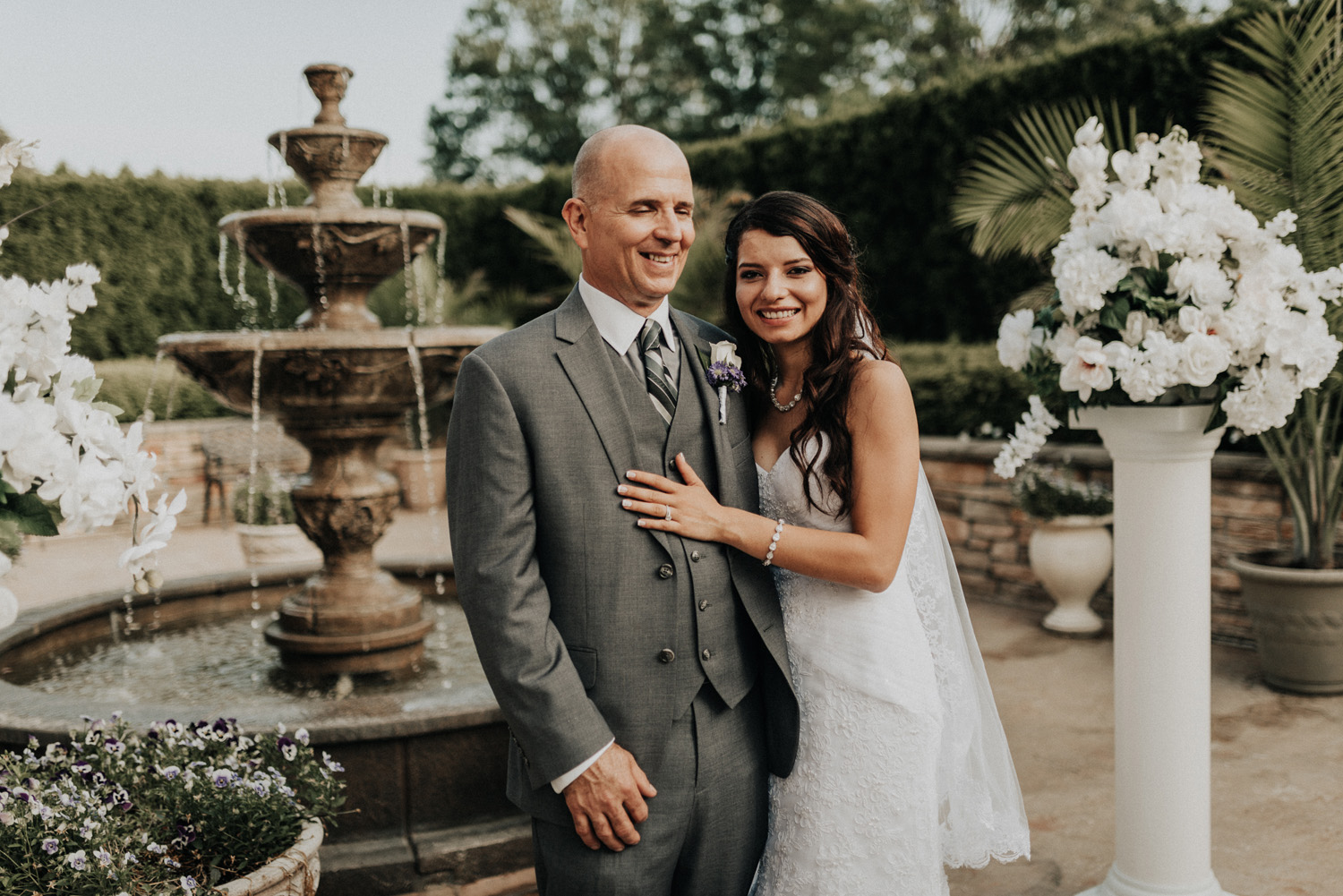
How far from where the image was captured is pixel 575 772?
182cm

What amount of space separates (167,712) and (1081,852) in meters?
3.07

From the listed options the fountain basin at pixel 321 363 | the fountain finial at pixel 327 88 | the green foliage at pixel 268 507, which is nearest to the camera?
the fountain basin at pixel 321 363

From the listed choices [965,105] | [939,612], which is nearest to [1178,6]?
[965,105]

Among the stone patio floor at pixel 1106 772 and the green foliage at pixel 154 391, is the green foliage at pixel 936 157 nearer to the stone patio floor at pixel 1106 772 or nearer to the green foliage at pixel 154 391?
the stone patio floor at pixel 1106 772

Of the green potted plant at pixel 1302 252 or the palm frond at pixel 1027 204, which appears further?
the palm frond at pixel 1027 204

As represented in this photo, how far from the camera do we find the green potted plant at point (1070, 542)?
19.5 ft

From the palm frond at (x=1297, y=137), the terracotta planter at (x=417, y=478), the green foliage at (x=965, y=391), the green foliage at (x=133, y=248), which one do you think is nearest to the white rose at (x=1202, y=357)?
the palm frond at (x=1297, y=137)

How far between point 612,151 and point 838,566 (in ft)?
3.14

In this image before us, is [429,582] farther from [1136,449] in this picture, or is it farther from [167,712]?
[1136,449]

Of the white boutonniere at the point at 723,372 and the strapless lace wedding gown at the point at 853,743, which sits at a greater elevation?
the white boutonniere at the point at 723,372

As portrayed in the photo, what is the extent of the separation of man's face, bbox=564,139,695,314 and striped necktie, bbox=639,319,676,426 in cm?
8

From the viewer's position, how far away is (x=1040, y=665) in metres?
5.43

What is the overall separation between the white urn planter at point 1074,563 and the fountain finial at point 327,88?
179 inches

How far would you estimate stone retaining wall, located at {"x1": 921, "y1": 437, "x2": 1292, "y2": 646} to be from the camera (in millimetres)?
5535
